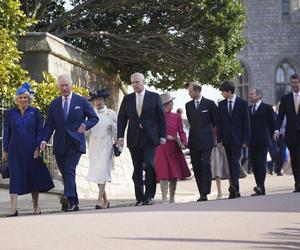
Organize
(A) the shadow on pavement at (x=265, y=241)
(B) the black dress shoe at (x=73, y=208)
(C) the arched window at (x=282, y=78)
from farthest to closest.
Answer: (C) the arched window at (x=282, y=78) → (B) the black dress shoe at (x=73, y=208) → (A) the shadow on pavement at (x=265, y=241)

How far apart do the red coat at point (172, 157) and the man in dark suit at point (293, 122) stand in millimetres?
1499

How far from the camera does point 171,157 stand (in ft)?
59.0

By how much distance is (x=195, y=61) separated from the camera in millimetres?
28812

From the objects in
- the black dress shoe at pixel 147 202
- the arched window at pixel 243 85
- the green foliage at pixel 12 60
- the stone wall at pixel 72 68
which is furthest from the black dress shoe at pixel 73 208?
the arched window at pixel 243 85

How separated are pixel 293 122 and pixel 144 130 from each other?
9.99 feet

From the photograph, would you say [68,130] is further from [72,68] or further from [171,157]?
[72,68]

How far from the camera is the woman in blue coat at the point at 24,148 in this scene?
1526cm

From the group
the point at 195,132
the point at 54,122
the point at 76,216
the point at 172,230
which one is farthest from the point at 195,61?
the point at 172,230

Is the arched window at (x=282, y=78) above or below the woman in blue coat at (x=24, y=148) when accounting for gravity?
above

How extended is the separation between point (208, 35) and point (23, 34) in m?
8.71

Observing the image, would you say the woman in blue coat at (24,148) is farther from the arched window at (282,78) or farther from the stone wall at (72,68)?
the arched window at (282,78)

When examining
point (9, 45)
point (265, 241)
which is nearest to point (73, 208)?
point (9, 45)

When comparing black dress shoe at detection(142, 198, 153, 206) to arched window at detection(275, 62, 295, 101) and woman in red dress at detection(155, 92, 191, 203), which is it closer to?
woman in red dress at detection(155, 92, 191, 203)

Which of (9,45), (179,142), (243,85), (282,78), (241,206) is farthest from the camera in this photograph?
(243,85)
